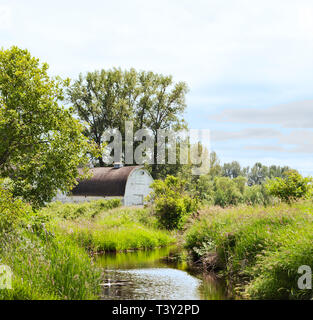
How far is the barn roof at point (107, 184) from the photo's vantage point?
41.8 meters

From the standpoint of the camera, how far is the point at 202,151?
63.9 meters

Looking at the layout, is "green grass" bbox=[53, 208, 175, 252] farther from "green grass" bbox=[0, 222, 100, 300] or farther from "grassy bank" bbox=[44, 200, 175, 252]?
"green grass" bbox=[0, 222, 100, 300]

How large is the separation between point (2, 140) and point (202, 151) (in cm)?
4921

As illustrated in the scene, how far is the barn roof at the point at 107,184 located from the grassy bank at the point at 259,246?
79.8 ft

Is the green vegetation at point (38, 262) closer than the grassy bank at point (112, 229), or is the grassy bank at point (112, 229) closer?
the green vegetation at point (38, 262)

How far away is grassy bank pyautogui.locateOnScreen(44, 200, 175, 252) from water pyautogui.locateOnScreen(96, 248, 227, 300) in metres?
2.04

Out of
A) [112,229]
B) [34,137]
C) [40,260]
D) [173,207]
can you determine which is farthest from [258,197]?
[40,260]

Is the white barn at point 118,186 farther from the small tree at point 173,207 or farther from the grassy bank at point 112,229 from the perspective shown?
the small tree at point 173,207

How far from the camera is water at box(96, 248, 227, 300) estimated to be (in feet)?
36.0

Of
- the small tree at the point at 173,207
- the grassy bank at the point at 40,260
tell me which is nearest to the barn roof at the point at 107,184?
the small tree at the point at 173,207

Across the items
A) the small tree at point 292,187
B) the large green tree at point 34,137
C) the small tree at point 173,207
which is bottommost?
the small tree at point 173,207

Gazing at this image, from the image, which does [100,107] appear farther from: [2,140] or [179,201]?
[2,140]

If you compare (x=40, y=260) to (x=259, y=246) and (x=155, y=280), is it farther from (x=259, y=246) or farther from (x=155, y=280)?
(x=259, y=246)
